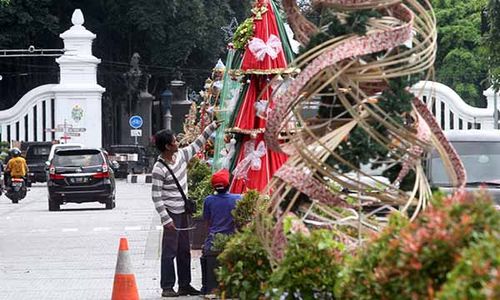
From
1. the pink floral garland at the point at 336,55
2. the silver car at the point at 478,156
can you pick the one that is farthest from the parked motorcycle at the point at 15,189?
the pink floral garland at the point at 336,55

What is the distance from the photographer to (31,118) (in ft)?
188

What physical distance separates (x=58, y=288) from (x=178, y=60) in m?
51.4

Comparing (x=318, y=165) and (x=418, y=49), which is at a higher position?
(x=418, y=49)

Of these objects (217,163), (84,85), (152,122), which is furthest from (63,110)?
(217,163)

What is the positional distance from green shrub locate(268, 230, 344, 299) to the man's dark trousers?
5.94 meters

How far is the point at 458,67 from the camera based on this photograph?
64.2 meters

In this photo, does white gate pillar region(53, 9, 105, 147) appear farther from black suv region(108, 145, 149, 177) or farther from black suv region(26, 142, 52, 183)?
black suv region(108, 145, 149, 177)

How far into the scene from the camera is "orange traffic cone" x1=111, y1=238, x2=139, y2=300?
12.9 m

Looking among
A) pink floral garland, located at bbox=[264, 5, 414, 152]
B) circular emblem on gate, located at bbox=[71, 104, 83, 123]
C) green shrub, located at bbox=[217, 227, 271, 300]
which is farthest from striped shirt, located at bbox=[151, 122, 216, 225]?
circular emblem on gate, located at bbox=[71, 104, 83, 123]

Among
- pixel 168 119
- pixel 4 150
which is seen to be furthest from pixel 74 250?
pixel 168 119

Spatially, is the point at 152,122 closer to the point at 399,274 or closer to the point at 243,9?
the point at 243,9

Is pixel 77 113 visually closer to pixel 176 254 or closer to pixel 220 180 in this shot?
pixel 176 254

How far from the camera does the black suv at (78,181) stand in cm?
3384

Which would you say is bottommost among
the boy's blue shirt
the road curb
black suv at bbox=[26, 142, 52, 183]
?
the road curb
